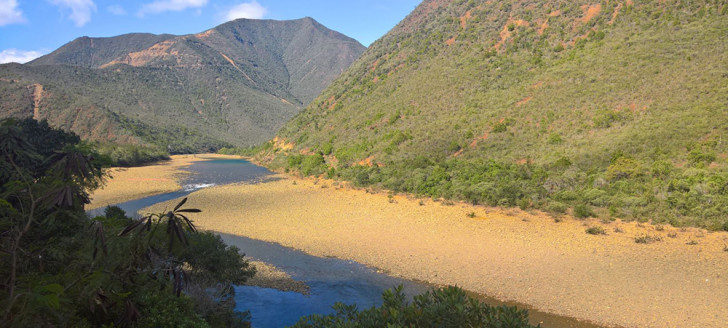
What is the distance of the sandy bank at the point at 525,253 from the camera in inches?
461

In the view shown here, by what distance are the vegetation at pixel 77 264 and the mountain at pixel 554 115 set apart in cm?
2156

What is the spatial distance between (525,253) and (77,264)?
16.0 meters

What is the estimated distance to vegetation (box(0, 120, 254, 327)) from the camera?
381cm

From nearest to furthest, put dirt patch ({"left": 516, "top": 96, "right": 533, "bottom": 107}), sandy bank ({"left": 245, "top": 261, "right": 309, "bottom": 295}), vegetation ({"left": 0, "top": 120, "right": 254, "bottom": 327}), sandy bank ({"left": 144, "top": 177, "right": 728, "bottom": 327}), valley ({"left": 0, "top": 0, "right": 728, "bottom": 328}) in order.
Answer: vegetation ({"left": 0, "top": 120, "right": 254, "bottom": 327}) → valley ({"left": 0, "top": 0, "right": 728, "bottom": 328}) → sandy bank ({"left": 144, "top": 177, "right": 728, "bottom": 327}) → sandy bank ({"left": 245, "top": 261, "right": 309, "bottom": 295}) → dirt patch ({"left": 516, "top": 96, "right": 533, "bottom": 107})

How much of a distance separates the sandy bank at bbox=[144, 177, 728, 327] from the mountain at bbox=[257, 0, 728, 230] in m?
3.31

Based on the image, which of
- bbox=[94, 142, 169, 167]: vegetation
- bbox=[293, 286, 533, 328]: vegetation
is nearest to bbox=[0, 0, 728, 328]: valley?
bbox=[293, 286, 533, 328]: vegetation

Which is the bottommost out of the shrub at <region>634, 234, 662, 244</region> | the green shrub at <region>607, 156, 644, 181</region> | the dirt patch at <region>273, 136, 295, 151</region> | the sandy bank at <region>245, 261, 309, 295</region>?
the sandy bank at <region>245, 261, 309, 295</region>

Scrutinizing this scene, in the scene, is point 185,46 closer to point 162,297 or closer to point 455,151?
point 455,151

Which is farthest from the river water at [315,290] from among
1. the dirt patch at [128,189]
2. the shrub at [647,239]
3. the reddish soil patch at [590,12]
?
the reddish soil patch at [590,12]

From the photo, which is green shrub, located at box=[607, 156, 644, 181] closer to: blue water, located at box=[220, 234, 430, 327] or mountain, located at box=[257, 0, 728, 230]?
mountain, located at box=[257, 0, 728, 230]

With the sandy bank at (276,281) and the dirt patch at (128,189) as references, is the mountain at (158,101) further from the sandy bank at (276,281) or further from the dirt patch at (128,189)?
the sandy bank at (276,281)

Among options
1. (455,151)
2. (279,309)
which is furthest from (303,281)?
(455,151)

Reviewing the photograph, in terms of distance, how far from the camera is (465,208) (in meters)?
24.7

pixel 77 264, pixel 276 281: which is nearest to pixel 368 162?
pixel 276 281
